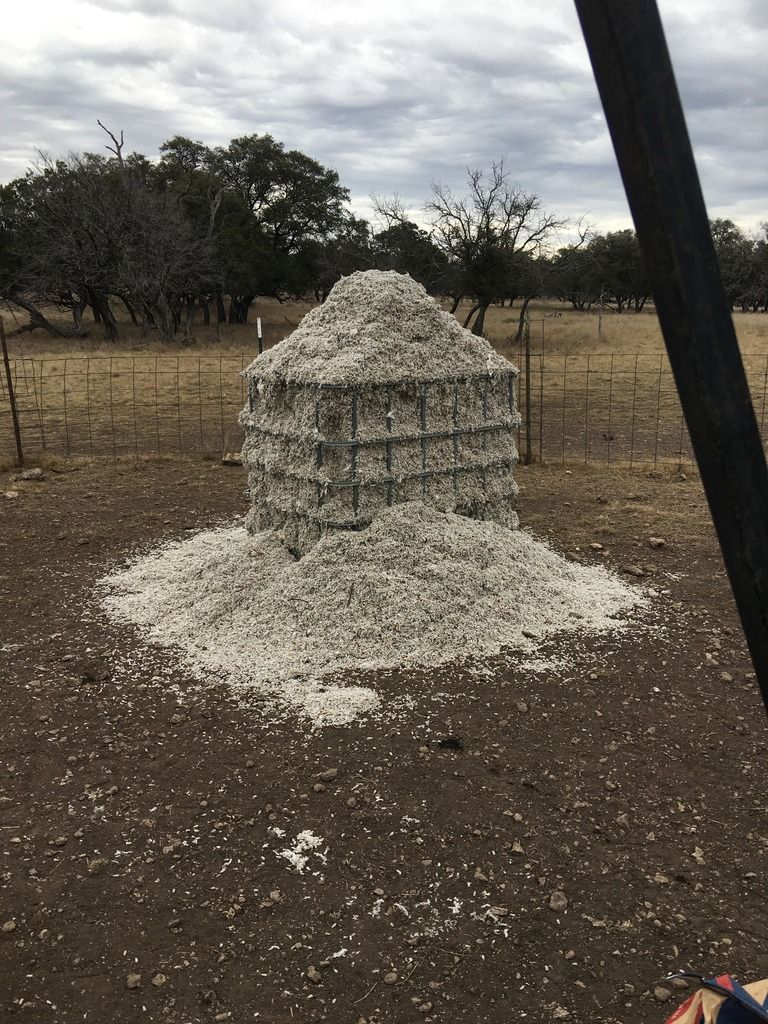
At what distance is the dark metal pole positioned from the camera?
1288mm

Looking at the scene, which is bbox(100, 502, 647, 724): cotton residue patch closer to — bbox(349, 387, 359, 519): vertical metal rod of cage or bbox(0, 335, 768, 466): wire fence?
bbox(349, 387, 359, 519): vertical metal rod of cage

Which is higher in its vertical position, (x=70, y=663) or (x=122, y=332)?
(x=122, y=332)

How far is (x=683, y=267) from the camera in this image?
1.33 meters

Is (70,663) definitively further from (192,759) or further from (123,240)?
(123,240)

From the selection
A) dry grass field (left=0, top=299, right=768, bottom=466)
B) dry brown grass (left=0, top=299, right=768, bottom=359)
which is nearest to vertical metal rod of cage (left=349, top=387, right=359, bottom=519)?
dry grass field (left=0, top=299, right=768, bottom=466)

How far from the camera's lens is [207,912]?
349 cm

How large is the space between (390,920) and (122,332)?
32536 millimetres

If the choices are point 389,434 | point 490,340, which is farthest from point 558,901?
point 490,340

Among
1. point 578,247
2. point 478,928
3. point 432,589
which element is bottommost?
point 478,928

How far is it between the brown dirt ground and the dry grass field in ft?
20.9

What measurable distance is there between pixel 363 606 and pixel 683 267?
486cm

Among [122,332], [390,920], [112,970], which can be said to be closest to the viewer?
[112,970]

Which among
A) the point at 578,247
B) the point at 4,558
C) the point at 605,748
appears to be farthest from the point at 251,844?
the point at 578,247

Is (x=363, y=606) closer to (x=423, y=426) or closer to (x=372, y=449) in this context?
(x=372, y=449)
